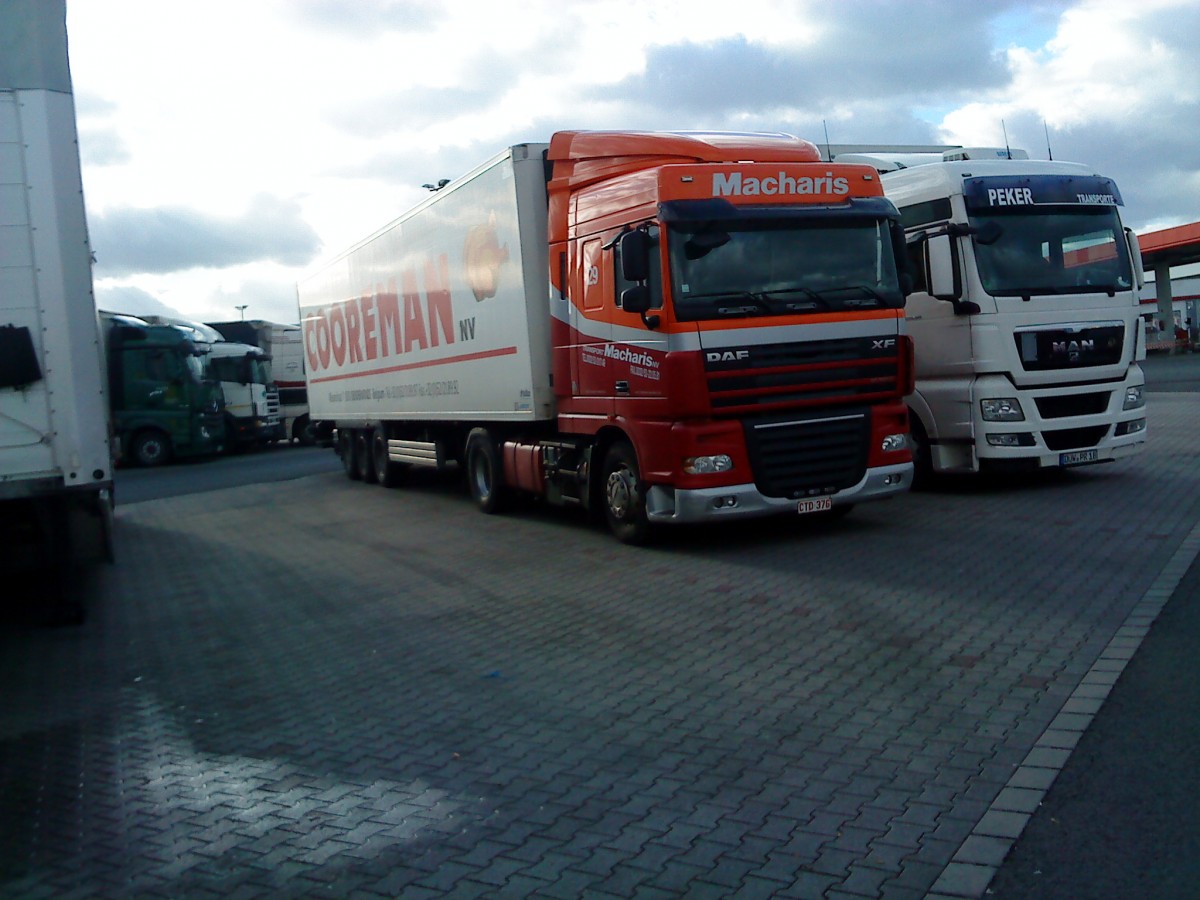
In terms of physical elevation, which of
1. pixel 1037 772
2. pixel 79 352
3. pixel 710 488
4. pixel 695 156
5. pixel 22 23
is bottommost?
pixel 1037 772

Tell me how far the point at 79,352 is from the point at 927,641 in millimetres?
5872

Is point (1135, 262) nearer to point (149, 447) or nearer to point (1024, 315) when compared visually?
point (1024, 315)

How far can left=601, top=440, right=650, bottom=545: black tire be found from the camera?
10.6 metres

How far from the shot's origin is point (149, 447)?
30.7 m

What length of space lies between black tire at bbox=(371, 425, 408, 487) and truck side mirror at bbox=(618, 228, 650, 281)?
9636mm

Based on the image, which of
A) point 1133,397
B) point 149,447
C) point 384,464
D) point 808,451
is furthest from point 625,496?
point 149,447

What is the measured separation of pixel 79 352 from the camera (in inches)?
319

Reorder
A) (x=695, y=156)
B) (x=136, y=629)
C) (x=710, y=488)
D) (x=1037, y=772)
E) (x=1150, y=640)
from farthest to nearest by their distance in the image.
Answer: (x=695, y=156) → (x=710, y=488) → (x=136, y=629) → (x=1150, y=640) → (x=1037, y=772)

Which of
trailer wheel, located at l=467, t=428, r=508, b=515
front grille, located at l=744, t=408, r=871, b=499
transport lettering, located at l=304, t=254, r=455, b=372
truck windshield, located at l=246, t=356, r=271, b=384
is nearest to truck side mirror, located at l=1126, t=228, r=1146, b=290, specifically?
front grille, located at l=744, t=408, r=871, b=499

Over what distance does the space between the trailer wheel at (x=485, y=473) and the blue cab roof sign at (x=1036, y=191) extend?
590 cm

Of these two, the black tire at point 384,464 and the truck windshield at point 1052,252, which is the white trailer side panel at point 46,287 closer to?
the truck windshield at point 1052,252

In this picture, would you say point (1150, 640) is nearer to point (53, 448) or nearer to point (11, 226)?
point (53, 448)

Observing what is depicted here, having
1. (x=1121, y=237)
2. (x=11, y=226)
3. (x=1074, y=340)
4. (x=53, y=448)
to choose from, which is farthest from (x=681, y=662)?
(x=1121, y=237)

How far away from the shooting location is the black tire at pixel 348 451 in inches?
838
